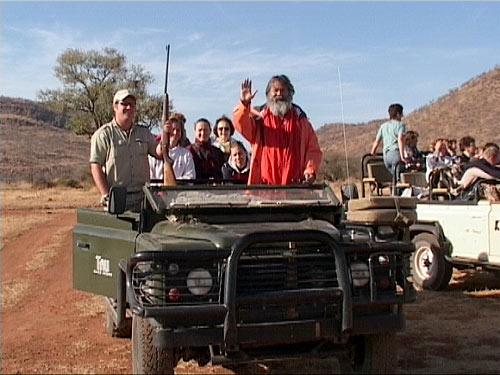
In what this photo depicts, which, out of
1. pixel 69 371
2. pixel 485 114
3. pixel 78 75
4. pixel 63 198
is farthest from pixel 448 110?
pixel 69 371

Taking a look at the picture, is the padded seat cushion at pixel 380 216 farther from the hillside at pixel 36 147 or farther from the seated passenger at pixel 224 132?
the hillside at pixel 36 147

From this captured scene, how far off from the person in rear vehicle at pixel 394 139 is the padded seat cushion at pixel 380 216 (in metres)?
5.18

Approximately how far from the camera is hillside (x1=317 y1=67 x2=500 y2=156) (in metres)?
52.8

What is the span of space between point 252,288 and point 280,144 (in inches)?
84.5

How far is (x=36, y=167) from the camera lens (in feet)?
235

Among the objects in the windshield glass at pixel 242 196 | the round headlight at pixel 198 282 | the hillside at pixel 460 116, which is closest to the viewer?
the round headlight at pixel 198 282

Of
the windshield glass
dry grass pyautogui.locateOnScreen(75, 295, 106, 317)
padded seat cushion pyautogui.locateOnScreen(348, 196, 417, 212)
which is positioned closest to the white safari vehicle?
padded seat cushion pyautogui.locateOnScreen(348, 196, 417, 212)

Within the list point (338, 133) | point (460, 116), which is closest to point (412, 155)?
point (460, 116)

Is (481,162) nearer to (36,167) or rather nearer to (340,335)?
(340,335)

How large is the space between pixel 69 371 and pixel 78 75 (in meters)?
44.4

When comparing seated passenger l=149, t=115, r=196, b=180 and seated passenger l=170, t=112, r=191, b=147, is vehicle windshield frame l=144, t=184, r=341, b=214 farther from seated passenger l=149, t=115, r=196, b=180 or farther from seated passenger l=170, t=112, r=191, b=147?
seated passenger l=170, t=112, r=191, b=147

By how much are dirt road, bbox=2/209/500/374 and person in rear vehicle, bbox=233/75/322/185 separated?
1.64 metres

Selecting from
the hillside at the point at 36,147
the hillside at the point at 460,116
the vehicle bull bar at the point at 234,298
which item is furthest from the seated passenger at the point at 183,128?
the hillside at the point at 36,147

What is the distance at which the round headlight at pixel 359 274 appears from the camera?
5.36 m
